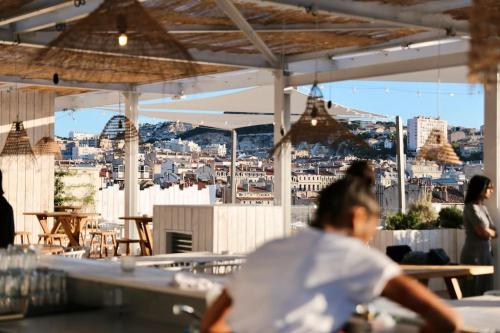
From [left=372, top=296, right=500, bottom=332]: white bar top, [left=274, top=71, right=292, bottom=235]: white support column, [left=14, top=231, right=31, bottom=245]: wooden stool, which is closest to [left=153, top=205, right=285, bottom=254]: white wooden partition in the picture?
[left=274, top=71, right=292, bottom=235]: white support column

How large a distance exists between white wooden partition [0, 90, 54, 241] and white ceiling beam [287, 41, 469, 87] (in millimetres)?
6431

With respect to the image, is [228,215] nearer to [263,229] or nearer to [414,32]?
[263,229]

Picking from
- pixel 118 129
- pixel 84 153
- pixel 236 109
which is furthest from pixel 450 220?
pixel 84 153

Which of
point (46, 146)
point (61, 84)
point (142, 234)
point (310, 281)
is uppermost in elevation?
point (61, 84)

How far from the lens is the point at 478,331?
379 centimetres

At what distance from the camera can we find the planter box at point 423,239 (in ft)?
35.5

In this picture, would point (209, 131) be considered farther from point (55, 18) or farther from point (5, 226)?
point (5, 226)

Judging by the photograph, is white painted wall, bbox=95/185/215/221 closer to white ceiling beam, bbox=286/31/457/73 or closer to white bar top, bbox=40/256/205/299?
white ceiling beam, bbox=286/31/457/73

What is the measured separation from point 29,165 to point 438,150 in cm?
873

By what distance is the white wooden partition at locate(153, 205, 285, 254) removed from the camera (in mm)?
10922

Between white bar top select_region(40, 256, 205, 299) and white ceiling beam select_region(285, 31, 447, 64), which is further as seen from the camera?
white ceiling beam select_region(285, 31, 447, 64)

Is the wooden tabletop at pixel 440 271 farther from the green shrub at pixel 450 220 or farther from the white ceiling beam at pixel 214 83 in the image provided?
the white ceiling beam at pixel 214 83

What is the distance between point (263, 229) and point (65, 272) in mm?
6319

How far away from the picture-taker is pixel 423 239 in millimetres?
10914
